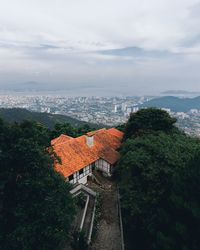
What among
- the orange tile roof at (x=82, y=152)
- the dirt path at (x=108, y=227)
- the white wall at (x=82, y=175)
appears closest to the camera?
the dirt path at (x=108, y=227)

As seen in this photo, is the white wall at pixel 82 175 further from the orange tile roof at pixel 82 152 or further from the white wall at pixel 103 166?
the white wall at pixel 103 166

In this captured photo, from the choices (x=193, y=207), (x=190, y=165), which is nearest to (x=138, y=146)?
(x=190, y=165)

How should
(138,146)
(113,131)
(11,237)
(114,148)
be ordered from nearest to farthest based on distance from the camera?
(11,237), (138,146), (114,148), (113,131)

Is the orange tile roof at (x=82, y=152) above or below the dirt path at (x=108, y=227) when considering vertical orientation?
above

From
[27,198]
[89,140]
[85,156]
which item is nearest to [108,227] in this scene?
[85,156]

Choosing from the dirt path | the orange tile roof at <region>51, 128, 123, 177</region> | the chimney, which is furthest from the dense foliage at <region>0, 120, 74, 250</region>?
the chimney

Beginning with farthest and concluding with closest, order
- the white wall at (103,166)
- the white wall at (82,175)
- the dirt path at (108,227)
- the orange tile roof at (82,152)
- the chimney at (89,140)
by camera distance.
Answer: the chimney at (89,140) < the white wall at (103,166) < the white wall at (82,175) < the orange tile roof at (82,152) < the dirt path at (108,227)

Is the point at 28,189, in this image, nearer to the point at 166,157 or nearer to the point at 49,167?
the point at 49,167

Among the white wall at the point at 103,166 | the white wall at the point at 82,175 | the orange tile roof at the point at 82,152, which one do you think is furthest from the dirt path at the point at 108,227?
the orange tile roof at the point at 82,152
